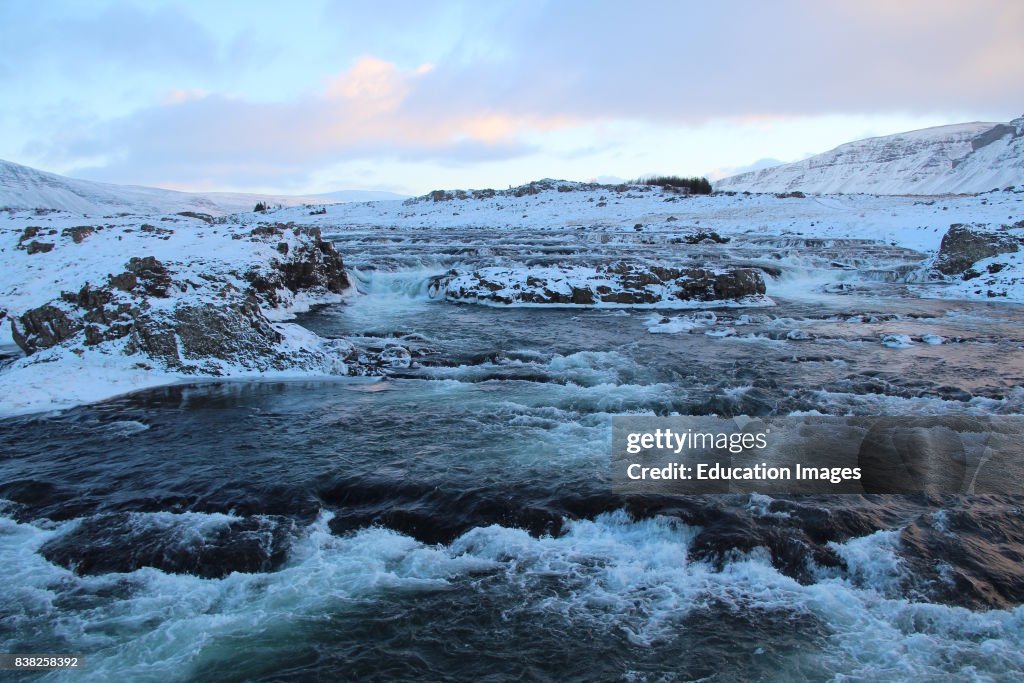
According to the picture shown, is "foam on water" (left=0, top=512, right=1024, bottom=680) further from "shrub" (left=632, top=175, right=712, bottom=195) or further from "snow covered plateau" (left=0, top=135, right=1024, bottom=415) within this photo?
"shrub" (left=632, top=175, right=712, bottom=195)

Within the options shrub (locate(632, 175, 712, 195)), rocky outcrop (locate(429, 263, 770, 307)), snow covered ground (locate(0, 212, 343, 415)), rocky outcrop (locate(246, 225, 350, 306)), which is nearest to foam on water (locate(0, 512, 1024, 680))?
snow covered ground (locate(0, 212, 343, 415))

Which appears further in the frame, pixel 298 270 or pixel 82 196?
pixel 82 196

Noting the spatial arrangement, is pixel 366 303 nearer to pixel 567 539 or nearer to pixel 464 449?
pixel 464 449

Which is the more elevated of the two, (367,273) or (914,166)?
(914,166)

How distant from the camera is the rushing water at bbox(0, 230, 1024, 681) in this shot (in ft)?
13.3

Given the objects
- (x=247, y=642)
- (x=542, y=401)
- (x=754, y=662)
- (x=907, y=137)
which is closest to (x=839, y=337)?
(x=542, y=401)

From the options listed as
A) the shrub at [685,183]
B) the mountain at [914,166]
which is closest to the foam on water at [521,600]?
the shrub at [685,183]

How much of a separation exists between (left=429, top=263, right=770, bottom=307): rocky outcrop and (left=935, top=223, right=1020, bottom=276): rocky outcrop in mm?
9396

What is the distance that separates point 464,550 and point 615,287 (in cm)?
1506

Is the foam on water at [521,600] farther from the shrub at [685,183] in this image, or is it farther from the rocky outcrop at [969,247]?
the shrub at [685,183]

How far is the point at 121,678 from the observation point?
3848 millimetres

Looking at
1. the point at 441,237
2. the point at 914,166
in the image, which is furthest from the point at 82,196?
the point at 914,166

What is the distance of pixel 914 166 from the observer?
150750mm

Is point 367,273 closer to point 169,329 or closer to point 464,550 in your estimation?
point 169,329
